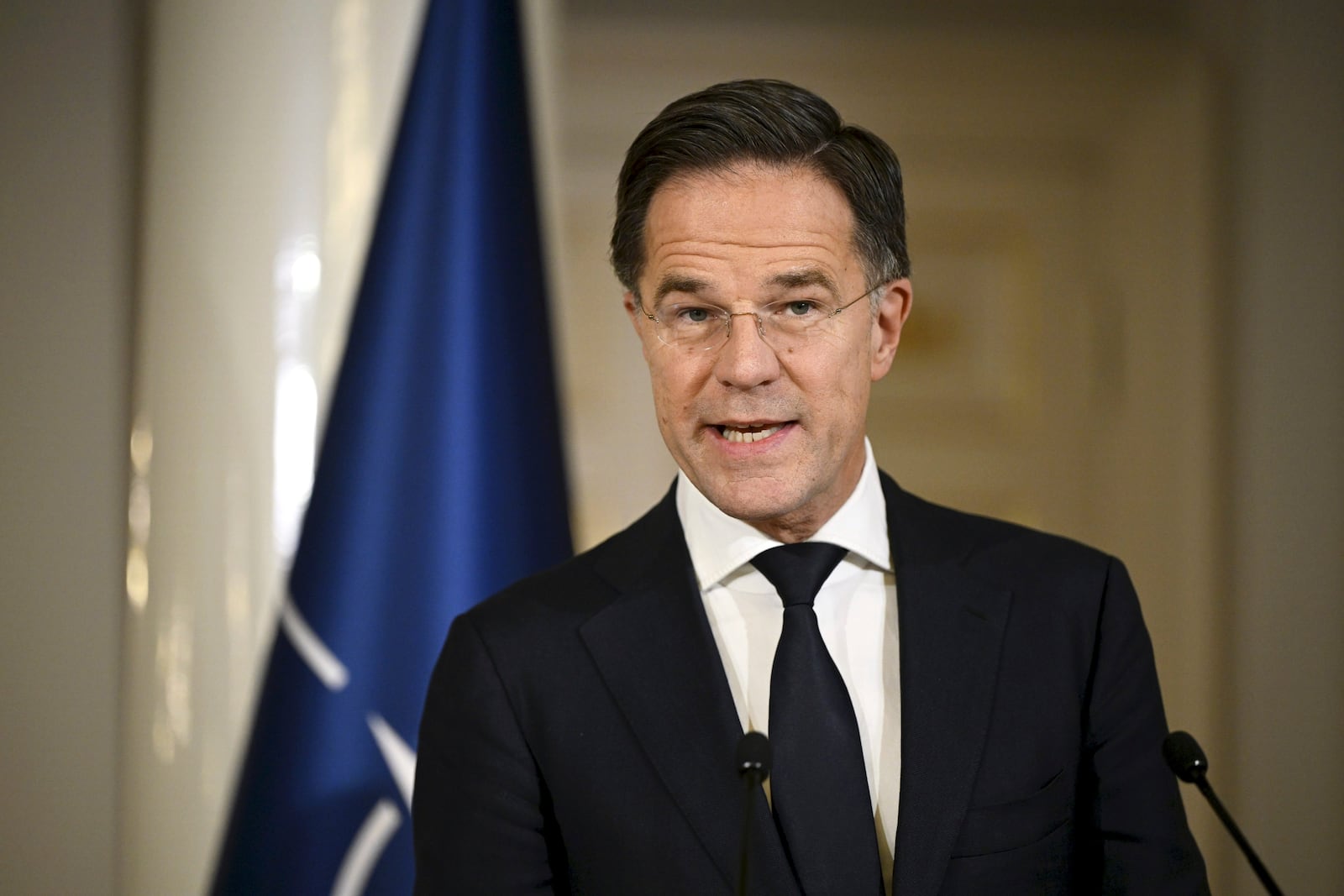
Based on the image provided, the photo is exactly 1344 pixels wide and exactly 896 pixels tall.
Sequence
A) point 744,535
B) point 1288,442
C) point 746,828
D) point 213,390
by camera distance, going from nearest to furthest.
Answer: point 746,828 < point 744,535 < point 213,390 < point 1288,442

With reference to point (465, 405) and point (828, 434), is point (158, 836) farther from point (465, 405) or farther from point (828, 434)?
point (828, 434)

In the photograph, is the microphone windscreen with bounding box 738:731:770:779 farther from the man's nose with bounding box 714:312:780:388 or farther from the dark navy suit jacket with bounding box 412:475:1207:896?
the man's nose with bounding box 714:312:780:388

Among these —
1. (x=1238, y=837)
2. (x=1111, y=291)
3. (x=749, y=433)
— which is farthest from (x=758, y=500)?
(x=1111, y=291)

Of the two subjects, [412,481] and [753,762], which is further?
[412,481]

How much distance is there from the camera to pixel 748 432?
1154 millimetres

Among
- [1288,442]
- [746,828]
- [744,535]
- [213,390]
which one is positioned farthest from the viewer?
[1288,442]

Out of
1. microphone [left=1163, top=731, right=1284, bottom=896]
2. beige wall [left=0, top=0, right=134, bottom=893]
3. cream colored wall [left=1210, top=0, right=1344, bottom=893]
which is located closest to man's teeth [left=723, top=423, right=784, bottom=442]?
microphone [left=1163, top=731, right=1284, bottom=896]

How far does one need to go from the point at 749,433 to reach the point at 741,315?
12 cm

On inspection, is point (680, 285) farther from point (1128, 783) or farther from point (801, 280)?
point (1128, 783)

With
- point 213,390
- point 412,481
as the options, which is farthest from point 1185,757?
point 213,390

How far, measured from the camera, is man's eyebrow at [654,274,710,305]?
115 centimetres

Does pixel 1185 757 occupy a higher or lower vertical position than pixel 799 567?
lower

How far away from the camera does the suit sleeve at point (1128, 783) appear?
1.11m

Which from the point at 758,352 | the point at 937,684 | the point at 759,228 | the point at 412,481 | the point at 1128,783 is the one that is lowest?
the point at 1128,783
